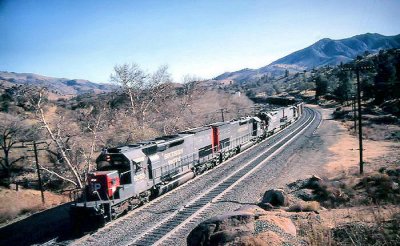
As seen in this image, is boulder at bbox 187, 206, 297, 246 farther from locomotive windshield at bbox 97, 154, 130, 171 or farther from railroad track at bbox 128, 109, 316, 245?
locomotive windshield at bbox 97, 154, 130, 171

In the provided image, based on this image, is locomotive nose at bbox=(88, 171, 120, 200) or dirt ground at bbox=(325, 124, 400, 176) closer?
locomotive nose at bbox=(88, 171, 120, 200)

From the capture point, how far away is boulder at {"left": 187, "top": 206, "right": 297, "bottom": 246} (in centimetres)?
861

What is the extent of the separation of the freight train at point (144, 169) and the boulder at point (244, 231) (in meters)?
5.96

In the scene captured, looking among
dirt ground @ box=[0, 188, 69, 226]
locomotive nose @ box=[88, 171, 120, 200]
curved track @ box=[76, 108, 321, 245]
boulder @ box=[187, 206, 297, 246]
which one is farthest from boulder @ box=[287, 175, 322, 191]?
dirt ground @ box=[0, 188, 69, 226]

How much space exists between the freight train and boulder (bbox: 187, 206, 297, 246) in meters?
5.96

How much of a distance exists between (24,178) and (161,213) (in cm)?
2381

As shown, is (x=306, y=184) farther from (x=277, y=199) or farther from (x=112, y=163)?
(x=112, y=163)

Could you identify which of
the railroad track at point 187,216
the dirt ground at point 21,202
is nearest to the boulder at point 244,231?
the railroad track at point 187,216

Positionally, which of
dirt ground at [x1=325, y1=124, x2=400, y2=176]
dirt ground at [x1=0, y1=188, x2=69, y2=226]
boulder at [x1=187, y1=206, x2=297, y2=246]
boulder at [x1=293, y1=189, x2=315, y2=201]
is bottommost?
dirt ground at [x1=0, y1=188, x2=69, y2=226]

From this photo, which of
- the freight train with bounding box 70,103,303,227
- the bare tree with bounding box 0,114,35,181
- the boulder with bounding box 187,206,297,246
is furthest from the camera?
the bare tree with bounding box 0,114,35,181

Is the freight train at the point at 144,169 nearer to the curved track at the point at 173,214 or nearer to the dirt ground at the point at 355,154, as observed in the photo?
the curved track at the point at 173,214

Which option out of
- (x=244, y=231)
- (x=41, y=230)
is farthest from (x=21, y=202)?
(x=244, y=231)

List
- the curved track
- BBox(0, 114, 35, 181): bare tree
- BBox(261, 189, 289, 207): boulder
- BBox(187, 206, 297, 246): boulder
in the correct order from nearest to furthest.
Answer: BBox(187, 206, 297, 246): boulder < the curved track < BBox(261, 189, 289, 207): boulder < BBox(0, 114, 35, 181): bare tree

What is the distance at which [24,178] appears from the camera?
32594mm
